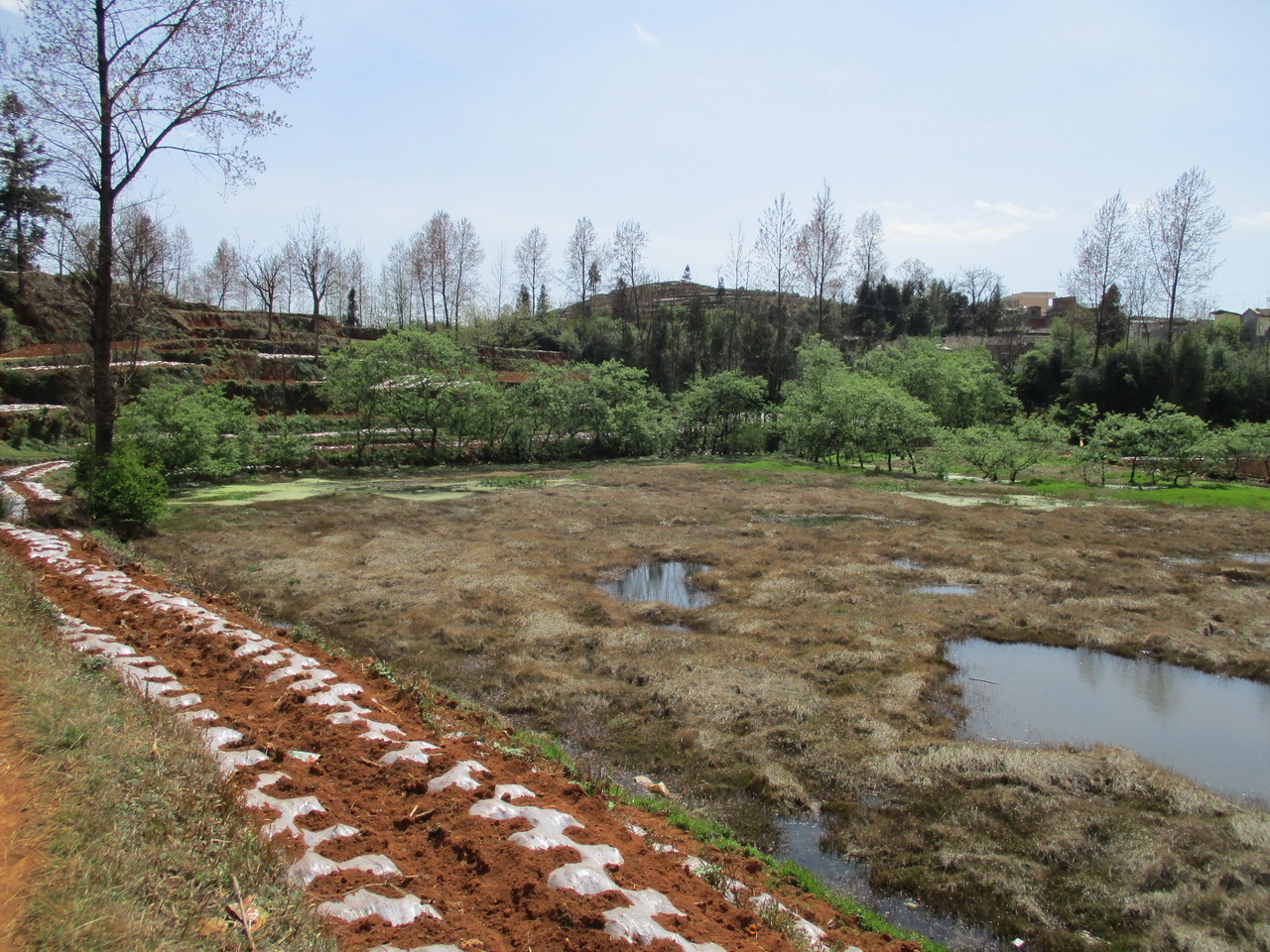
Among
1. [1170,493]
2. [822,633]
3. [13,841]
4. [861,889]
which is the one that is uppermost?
[13,841]

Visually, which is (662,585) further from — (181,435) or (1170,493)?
→ (1170,493)

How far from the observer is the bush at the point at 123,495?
43.9 ft

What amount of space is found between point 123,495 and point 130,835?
13.0 m

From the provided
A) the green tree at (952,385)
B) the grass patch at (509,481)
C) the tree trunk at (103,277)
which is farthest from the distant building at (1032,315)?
the tree trunk at (103,277)

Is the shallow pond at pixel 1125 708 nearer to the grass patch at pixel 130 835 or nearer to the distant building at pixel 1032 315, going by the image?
the grass patch at pixel 130 835

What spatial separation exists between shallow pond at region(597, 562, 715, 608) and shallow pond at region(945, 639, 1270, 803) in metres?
3.81

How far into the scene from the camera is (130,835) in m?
2.90

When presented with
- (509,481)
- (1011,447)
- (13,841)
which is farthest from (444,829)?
(1011,447)

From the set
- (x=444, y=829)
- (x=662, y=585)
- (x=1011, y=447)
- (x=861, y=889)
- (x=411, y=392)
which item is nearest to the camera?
(x=444, y=829)

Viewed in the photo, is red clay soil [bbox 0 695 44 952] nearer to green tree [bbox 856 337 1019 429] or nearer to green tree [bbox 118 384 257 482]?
green tree [bbox 118 384 257 482]

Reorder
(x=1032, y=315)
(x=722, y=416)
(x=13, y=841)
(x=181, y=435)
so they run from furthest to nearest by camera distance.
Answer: (x=1032, y=315)
(x=722, y=416)
(x=181, y=435)
(x=13, y=841)

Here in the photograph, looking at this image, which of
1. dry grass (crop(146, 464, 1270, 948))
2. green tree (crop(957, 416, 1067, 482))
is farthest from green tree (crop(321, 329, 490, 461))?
green tree (crop(957, 416, 1067, 482))

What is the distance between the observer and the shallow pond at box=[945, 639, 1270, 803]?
6.43m

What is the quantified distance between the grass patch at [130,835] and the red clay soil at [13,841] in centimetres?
4
